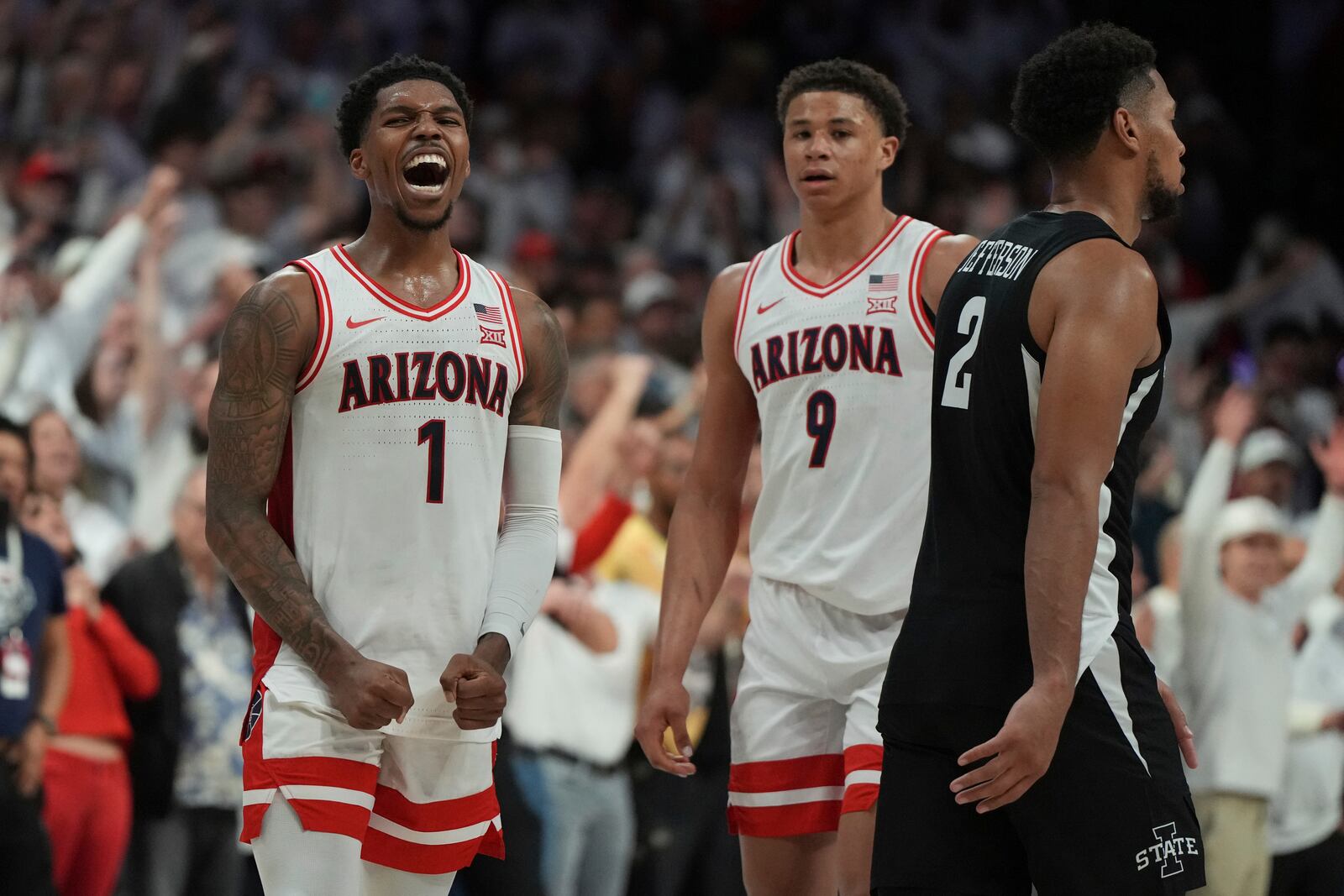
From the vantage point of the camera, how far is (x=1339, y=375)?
12.5m

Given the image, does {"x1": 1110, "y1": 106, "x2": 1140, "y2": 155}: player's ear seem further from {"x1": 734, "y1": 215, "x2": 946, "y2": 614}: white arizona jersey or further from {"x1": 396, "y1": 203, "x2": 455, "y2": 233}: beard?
{"x1": 396, "y1": 203, "x2": 455, "y2": 233}: beard

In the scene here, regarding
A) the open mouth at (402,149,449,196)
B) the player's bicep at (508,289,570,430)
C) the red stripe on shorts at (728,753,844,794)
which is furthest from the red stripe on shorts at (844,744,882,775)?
the open mouth at (402,149,449,196)

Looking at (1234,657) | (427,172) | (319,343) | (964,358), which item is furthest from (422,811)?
(1234,657)

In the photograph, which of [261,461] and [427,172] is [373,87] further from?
[261,461]

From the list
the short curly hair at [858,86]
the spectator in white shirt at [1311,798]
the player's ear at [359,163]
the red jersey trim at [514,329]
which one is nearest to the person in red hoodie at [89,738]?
the player's ear at [359,163]

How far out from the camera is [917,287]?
5.00 metres

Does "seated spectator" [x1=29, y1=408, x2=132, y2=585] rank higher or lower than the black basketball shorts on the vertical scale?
higher

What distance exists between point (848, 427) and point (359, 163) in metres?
1.45

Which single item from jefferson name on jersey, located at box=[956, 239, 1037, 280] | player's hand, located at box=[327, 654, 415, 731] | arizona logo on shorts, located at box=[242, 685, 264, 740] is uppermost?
jefferson name on jersey, located at box=[956, 239, 1037, 280]

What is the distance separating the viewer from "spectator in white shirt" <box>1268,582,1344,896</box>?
29.1 ft

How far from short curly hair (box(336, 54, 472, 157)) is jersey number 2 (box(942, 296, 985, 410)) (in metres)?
1.47

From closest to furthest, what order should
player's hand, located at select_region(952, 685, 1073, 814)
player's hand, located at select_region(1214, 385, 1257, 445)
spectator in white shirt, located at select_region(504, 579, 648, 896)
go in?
player's hand, located at select_region(952, 685, 1073, 814) < spectator in white shirt, located at select_region(504, 579, 648, 896) < player's hand, located at select_region(1214, 385, 1257, 445)

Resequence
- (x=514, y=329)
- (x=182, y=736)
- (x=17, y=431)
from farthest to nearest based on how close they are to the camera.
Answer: (x=182, y=736)
(x=17, y=431)
(x=514, y=329)

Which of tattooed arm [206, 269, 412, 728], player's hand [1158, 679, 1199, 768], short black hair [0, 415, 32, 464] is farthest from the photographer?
short black hair [0, 415, 32, 464]
